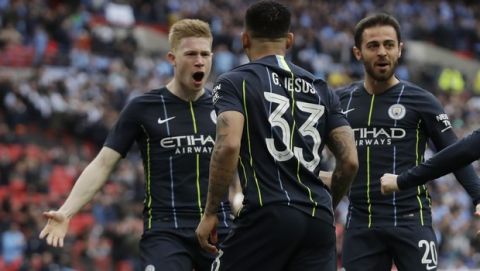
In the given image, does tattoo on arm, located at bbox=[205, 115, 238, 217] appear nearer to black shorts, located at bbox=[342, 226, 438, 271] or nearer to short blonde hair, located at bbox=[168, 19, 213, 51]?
short blonde hair, located at bbox=[168, 19, 213, 51]

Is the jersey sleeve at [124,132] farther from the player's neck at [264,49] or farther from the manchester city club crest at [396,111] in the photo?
the manchester city club crest at [396,111]

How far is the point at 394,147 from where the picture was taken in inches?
344

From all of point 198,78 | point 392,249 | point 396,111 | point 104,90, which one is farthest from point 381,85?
point 104,90

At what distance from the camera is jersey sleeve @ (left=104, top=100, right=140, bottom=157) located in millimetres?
8422

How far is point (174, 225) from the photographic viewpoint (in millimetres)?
8258

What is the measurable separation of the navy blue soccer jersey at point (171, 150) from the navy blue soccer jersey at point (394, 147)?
1.09 metres

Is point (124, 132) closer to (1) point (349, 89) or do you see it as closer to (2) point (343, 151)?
(1) point (349, 89)

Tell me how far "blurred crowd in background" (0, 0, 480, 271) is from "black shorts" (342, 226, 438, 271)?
29.6 feet

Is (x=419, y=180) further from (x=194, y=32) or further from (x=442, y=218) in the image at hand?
(x=442, y=218)

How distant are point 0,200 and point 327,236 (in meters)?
11.6

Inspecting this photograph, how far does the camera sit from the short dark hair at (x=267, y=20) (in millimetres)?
6828

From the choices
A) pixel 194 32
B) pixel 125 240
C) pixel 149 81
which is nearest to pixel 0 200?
pixel 125 240

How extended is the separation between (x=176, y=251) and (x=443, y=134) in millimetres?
2112

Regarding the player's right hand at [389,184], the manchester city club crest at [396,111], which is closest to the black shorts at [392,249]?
the manchester city club crest at [396,111]
